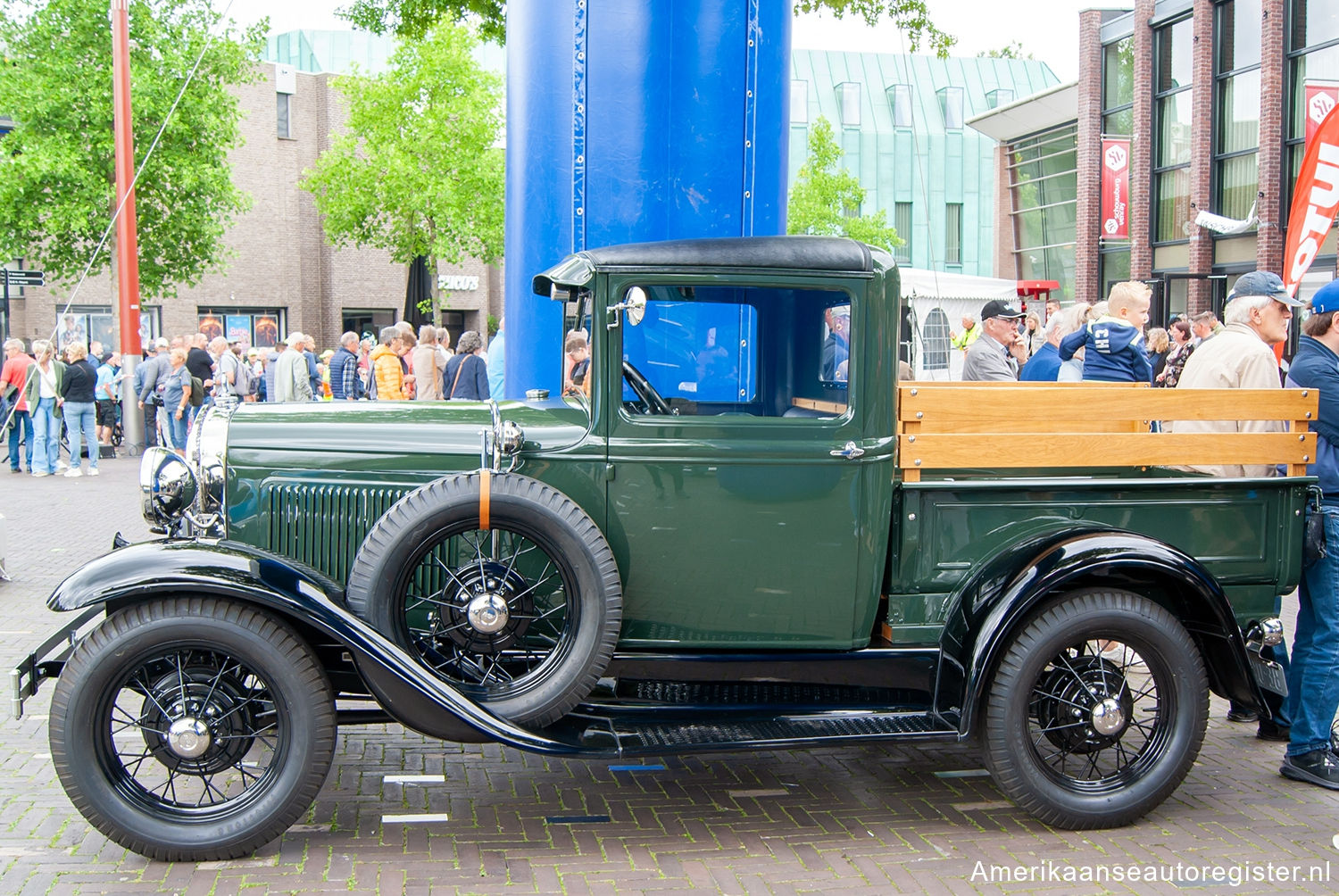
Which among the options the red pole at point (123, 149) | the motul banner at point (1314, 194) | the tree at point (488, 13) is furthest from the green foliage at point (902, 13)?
the red pole at point (123, 149)

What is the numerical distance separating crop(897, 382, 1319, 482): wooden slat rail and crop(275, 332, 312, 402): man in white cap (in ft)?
33.5

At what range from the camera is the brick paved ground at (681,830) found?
11.2 feet

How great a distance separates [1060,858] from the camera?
3.65 meters

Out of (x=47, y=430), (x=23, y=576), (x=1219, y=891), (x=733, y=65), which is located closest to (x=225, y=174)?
(x=47, y=430)

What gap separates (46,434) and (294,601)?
12627 mm

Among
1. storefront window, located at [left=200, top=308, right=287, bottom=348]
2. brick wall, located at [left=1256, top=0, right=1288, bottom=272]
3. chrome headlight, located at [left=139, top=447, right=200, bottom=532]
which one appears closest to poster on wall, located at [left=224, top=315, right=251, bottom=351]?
storefront window, located at [left=200, top=308, right=287, bottom=348]

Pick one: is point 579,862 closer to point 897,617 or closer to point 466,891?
point 466,891

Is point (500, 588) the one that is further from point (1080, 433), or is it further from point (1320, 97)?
point (1320, 97)

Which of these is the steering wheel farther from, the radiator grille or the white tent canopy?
the white tent canopy

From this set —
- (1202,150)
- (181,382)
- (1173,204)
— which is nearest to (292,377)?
(181,382)

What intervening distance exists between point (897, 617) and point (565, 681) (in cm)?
120

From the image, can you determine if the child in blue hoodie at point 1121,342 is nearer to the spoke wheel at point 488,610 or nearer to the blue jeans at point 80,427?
the spoke wheel at point 488,610

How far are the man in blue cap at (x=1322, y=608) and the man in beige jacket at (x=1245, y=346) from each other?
380 millimetres

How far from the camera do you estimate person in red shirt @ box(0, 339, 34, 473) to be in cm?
1411
